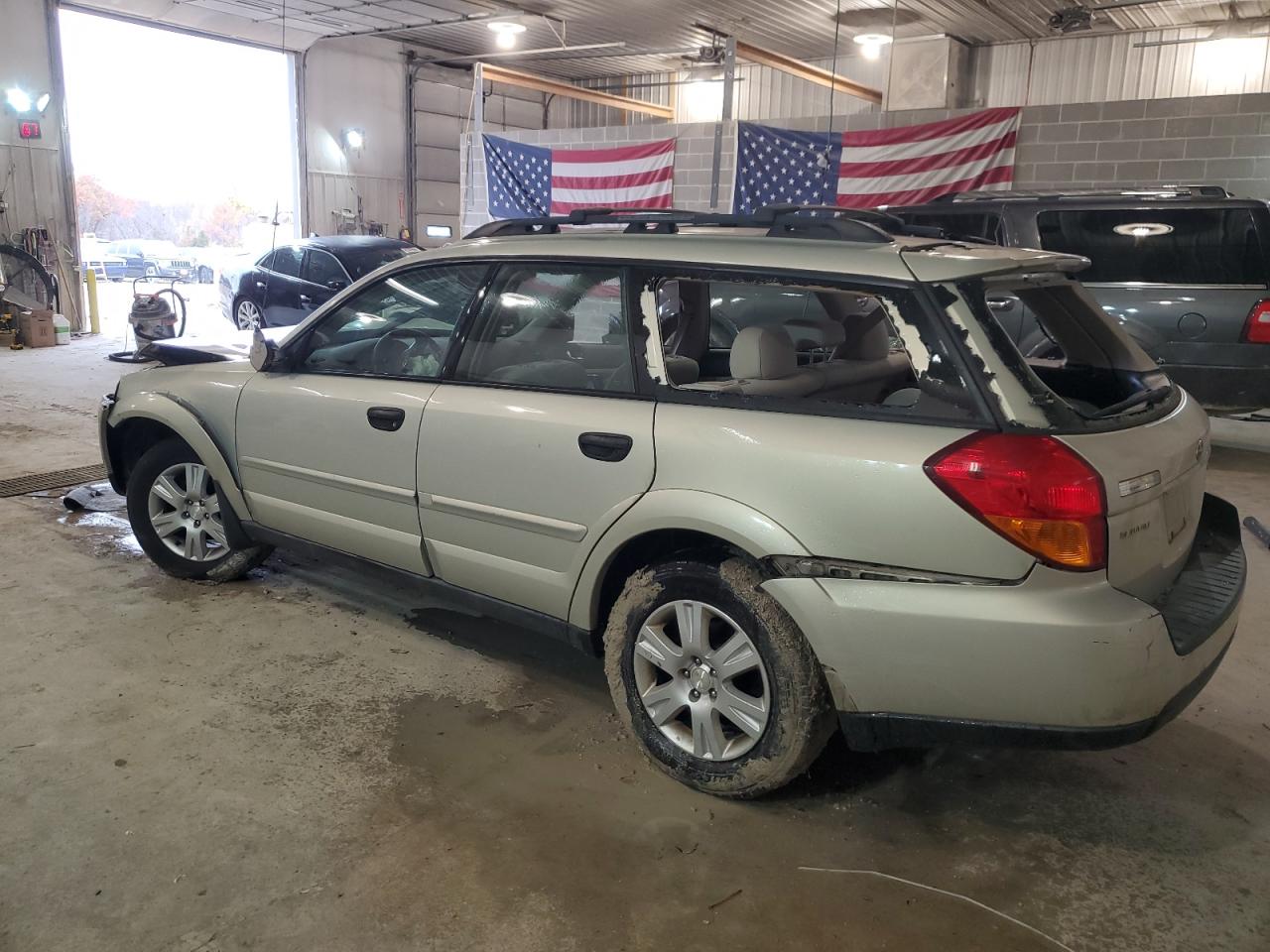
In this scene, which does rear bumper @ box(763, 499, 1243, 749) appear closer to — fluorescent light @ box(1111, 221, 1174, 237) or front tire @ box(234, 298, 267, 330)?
fluorescent light @ box(1111, 221, 1174, 237)

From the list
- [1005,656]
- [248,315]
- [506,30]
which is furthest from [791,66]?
[1005,656]

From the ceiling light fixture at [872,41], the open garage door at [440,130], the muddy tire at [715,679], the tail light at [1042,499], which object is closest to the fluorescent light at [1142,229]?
the tail light at [1042,499]

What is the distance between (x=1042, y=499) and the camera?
2.19 metres

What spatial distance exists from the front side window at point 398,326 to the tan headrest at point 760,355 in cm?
97

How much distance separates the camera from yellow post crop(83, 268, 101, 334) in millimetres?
14195

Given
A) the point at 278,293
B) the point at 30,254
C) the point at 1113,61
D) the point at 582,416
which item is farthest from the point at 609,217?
the point at 1113,61

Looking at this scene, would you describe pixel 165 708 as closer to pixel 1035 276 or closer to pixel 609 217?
pixel 609 217

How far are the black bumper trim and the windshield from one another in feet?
2.29

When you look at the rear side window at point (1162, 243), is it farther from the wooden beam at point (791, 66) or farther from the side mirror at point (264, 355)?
the side mirror at point (264, 355)

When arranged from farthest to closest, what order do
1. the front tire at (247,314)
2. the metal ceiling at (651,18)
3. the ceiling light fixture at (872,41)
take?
the ceiling light fixture at (872,41) < the metal ceiling at (651,18) < the front tire at (247,314)

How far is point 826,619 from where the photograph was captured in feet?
7.86

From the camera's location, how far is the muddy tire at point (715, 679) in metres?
2.53

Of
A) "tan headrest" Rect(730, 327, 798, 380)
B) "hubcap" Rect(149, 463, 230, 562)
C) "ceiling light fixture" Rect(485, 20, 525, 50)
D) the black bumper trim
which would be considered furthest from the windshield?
"ceiling light fixture" Rect(485, 20, 525, 50)

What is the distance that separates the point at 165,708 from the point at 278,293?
9866 millimetres
